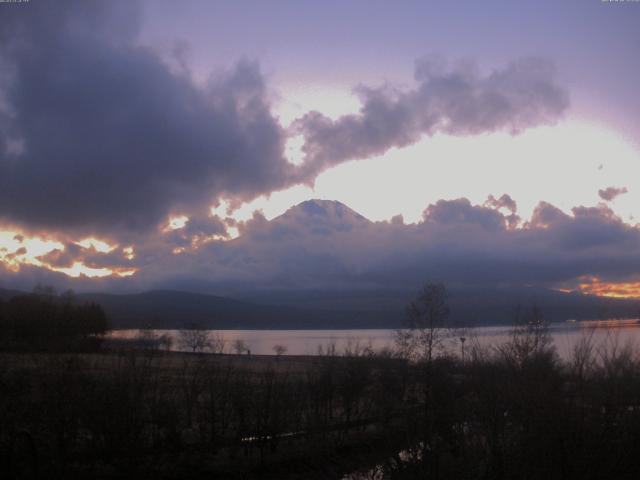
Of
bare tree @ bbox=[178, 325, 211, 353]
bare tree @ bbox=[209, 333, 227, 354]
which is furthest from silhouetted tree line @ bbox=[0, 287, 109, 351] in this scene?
bare tree @ bbox=[178, 325, 211, 353]

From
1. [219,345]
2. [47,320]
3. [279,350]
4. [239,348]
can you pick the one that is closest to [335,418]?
[219,345]

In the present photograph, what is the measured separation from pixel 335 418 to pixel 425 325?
12.3 meters

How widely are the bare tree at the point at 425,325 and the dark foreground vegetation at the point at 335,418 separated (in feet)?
10.2

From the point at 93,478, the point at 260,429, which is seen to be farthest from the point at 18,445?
the point at 260,429

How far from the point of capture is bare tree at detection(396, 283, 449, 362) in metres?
40.5

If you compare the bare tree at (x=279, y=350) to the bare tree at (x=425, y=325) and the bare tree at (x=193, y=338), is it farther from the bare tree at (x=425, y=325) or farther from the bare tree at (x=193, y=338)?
the bare tree at (x=425, y=325)

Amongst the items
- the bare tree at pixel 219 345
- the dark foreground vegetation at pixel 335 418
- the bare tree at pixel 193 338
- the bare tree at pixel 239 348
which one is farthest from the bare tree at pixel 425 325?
the bare tree at pixel 193 338

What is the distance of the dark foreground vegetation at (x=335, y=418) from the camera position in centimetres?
1115

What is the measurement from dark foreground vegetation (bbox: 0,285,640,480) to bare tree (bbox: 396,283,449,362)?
3098mm

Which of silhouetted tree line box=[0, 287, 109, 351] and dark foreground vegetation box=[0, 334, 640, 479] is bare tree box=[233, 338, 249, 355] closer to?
silhouetted tree line box=[0, 287, 109, 351]

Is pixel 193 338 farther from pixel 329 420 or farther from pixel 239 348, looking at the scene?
pixel 329 420

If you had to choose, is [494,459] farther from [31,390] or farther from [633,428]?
[31,390]

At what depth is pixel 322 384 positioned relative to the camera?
103 feet

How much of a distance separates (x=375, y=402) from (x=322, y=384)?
292 cm
